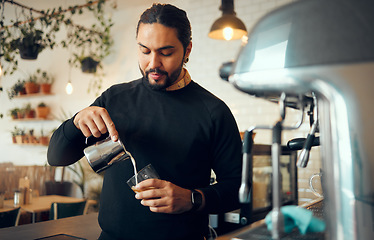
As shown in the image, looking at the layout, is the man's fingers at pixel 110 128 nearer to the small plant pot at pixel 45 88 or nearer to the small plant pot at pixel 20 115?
the small plant pot at pixel 45 88

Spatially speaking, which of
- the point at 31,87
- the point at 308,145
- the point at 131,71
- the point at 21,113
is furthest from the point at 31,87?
the point at 308,145

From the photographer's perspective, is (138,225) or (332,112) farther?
(138,225)

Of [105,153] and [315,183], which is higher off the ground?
[105,153]

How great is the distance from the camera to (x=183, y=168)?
4.27 ft

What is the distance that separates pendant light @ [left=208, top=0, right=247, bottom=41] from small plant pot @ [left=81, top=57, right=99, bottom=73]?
2403 mm

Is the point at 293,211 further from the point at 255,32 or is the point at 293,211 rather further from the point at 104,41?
the point at 104,41

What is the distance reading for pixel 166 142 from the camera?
4.36 feet

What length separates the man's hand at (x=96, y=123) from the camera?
3.81 ft

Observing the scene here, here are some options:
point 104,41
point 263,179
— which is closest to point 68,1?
point 104,41

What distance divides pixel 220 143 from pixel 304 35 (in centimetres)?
77

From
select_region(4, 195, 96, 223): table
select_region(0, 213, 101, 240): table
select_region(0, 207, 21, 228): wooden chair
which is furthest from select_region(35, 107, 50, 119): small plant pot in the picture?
select_region(0, 213, 101, 240): table

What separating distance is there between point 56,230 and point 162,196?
0.64 m

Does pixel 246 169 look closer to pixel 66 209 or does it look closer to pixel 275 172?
pixel 275 172

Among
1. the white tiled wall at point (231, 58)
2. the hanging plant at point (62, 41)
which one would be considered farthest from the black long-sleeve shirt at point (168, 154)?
the hanging plant at point (62, 41)
